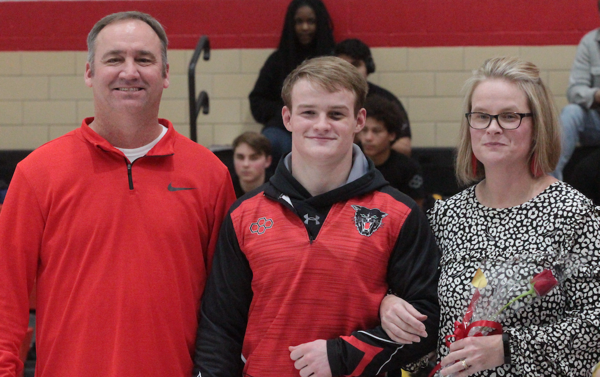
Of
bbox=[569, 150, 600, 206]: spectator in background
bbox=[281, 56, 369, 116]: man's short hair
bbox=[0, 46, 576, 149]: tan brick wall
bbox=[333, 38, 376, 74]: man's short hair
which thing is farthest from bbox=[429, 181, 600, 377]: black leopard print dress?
bbox=[0, 46, 576, 149]: tan brick wall

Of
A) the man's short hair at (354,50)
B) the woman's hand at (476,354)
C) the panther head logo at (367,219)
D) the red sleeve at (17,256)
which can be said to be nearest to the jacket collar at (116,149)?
the red sleeve at (17,256)

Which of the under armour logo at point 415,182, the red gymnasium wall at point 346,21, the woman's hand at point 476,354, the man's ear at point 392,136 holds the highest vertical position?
the red gymnasium wall at point 346,21

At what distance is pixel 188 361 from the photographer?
2.29 m

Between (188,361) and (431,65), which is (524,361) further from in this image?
(431,65)

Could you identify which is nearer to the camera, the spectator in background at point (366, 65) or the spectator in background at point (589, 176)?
the spectator in background at point (589, 176)

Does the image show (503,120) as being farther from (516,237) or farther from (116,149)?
(116,149)

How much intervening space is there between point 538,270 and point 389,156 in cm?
247

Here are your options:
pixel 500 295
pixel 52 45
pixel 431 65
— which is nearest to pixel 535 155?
pixel 500 295

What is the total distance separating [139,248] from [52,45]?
14.2 feet

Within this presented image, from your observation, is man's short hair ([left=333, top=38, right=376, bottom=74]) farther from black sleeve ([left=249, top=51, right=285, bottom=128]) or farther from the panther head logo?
the panther head logo

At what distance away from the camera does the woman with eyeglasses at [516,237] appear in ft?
6.88

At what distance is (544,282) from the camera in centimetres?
205

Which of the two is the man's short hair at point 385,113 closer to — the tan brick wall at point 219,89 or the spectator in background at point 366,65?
the spectator in background at point 366,65

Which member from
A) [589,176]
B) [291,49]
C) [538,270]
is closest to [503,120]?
[538,270]
